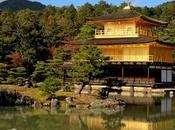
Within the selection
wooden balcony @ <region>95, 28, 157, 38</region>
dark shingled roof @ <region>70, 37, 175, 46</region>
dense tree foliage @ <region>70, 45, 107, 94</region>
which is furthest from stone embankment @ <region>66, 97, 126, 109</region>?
wooden balcony @ <region>95, 28, 157, 38</region>

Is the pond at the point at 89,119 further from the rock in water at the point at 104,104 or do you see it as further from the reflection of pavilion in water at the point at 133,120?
the rock in water at the point at 104,104

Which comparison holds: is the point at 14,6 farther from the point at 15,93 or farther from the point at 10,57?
the point at 15,93

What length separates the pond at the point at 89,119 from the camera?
21078mm

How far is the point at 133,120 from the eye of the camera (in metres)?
23.6

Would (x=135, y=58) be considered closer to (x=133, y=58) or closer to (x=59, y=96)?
(x=133, y=58)

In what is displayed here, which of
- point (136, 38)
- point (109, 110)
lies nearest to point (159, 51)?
point (136, 38)

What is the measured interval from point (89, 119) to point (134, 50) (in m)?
20.5

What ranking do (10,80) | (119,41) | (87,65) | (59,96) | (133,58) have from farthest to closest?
(119,41) → (133,58) → (10,80) → (87,65) → (59,96)

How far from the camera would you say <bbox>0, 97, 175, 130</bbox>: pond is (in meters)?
21.1

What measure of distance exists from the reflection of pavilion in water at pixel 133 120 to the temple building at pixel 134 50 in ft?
43.0

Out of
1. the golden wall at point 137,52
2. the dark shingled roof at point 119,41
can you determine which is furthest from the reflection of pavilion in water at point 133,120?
the golden wall at point 137,52

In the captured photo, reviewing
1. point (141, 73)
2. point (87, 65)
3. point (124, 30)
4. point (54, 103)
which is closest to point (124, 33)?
point (124, 30)

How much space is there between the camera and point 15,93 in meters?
28.8

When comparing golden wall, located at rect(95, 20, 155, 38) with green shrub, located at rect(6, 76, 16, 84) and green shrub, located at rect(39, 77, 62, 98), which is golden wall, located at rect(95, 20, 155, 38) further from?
green shrub, located at rect(39, 77, 62, 98)
